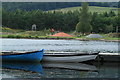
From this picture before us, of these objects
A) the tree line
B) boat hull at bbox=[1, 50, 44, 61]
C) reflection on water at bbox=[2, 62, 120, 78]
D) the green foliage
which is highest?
the tree line

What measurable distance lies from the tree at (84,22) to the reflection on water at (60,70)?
101127 millimetres

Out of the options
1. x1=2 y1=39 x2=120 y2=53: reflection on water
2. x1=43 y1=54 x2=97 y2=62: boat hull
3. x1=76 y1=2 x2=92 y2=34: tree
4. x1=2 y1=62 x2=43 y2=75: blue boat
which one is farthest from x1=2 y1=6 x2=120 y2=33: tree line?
x1=2 y1=62 x2=43 y2=75: blue boat

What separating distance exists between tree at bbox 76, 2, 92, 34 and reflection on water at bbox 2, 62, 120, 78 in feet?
Result: 332

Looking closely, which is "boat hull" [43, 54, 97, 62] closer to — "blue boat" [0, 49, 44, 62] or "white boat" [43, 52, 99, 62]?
"white boat" [43, 52, 99, 62]

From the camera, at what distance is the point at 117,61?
131ft

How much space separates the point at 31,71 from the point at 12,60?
6423mm

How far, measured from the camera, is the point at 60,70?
1337 inches

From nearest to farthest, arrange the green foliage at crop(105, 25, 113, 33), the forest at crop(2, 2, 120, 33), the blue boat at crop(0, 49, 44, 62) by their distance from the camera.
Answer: the blue boat at crop(0, 49, 44, 62) < the green foliage at crop(105, 25, 113, 33) < the forest at crop(2, 2, 120, 33)

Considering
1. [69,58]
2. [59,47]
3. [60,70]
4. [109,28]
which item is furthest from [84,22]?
[60,70]

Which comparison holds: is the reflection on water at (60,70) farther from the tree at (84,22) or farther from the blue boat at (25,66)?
the tree at (84,22)

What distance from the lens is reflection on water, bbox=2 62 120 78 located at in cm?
3076

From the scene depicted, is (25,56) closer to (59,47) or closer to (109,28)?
(59,47)

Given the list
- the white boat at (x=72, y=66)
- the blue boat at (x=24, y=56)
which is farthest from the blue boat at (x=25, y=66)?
the white boat at (x=72, y=66)

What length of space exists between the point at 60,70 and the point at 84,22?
10919 cm
